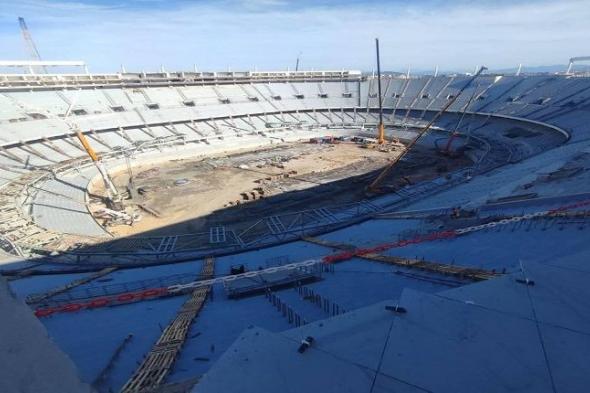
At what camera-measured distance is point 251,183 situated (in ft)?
144

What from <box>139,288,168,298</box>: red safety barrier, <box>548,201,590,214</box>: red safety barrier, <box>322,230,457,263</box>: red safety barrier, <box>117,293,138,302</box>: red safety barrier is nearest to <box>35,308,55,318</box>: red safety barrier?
<box>117,293,138,302</box>: red safety barrier

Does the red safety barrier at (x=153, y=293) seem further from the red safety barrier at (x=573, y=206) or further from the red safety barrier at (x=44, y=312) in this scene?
the red safety barrier at (x=573, y=206)

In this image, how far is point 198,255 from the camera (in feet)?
83.8

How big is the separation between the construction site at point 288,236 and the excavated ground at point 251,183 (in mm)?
343

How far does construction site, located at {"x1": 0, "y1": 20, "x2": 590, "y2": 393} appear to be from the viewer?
5.25 meters

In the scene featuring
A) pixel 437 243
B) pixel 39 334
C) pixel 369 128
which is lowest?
pixel 369 128

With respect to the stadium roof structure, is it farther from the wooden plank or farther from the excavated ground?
the excavated ground

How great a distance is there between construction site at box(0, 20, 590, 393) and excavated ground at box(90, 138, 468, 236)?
34 cm

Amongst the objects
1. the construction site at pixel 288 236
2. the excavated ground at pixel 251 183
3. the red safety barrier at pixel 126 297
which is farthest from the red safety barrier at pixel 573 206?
the excavated ground at pixel 251 183

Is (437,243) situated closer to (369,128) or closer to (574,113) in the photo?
(574,113)

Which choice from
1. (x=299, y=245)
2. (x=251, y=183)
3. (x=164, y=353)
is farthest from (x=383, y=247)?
(x=251, y=183)

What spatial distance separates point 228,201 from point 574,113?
5099 cm

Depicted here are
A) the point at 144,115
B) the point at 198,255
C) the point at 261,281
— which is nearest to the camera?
the point at 261,281

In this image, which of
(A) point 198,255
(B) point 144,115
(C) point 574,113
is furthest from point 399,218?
(B) point 144,115
